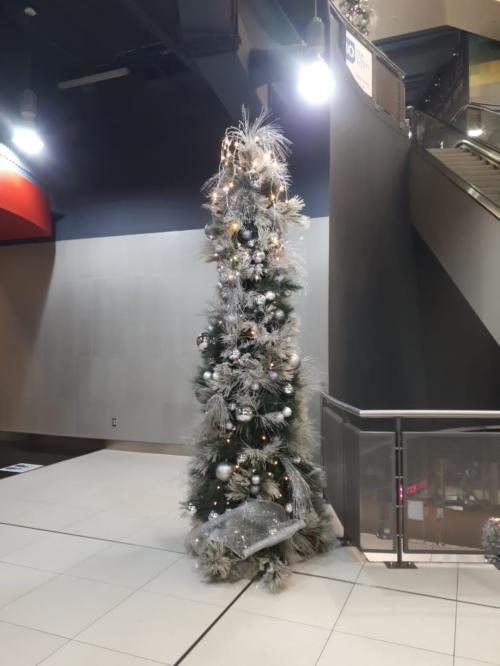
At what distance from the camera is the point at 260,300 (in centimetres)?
296

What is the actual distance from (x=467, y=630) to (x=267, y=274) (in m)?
2.18

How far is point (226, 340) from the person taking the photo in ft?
9.73

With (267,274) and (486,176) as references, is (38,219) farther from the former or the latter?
(486,176)

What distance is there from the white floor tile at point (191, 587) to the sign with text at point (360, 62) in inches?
231

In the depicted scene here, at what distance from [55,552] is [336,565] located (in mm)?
1844

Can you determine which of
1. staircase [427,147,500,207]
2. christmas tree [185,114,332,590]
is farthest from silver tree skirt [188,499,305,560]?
staircase [427,147,500,207]

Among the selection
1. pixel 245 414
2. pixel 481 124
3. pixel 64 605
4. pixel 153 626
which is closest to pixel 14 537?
pixel 64 605

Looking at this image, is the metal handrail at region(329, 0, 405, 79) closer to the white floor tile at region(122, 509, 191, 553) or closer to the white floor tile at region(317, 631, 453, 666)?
the white floor tile at region(122, 509, 191, 553)

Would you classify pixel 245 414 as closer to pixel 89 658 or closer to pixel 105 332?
pixel 89 658

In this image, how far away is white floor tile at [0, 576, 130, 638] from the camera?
2.21 m

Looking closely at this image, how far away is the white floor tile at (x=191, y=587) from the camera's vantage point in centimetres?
246

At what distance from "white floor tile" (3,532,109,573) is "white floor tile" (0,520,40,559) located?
5 cm

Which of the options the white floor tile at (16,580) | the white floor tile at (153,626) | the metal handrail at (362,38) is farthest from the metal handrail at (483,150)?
the white floor tile at (16,580)

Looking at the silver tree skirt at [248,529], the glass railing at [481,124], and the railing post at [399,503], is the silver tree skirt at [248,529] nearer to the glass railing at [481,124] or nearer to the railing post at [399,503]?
the railing post at [399,503]
